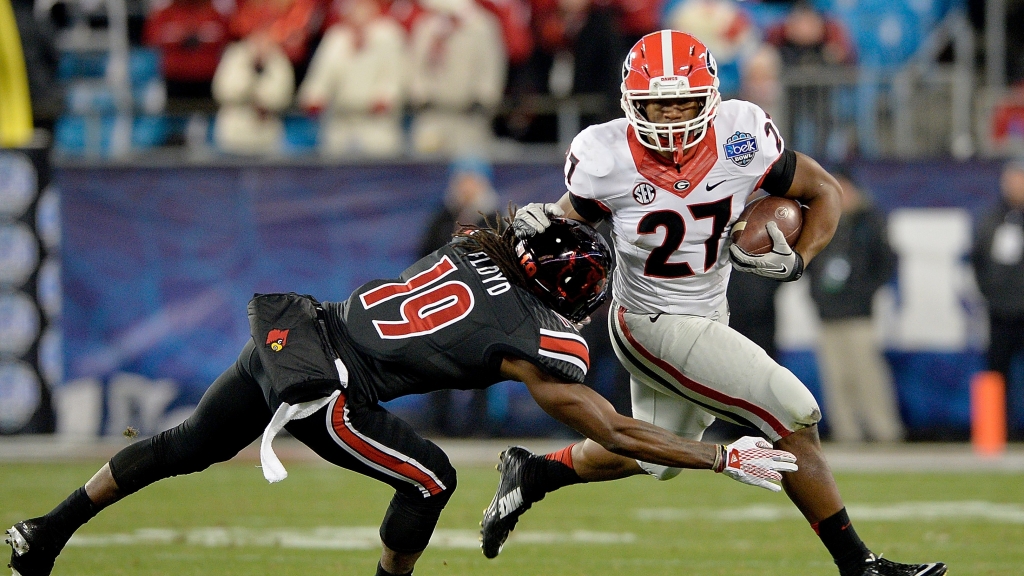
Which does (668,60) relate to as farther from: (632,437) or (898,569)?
(898,569)

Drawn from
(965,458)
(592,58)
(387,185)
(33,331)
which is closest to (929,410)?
(965,458)

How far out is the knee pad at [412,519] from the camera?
4176mm

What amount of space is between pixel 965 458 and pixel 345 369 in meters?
5.92

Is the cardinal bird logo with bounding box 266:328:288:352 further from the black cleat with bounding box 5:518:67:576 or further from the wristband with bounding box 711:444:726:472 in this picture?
the wristband with bounding box 711:444:726:472

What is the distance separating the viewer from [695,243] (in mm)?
4695

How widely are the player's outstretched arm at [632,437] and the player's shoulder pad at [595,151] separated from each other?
3.09ft

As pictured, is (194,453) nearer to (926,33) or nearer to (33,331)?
(33,331)

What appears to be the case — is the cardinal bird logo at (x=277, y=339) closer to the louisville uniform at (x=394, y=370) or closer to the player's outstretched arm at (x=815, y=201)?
the louisville uniform at (x=394, y=370)

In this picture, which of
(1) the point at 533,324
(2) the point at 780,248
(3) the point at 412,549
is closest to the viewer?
(1) the point at 533,324

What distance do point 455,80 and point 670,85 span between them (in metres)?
5.63

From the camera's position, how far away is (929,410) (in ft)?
32.1

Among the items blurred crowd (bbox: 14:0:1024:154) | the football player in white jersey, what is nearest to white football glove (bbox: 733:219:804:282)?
the football player in white jersey

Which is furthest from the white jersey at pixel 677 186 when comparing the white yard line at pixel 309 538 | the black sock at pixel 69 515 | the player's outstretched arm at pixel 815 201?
the black sock at pixel 69 515

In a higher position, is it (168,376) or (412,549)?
(412,549)
